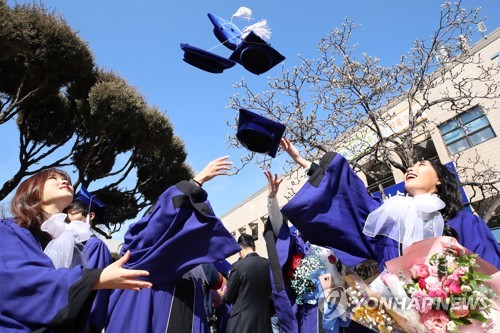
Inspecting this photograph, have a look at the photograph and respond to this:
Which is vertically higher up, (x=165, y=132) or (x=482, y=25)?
(x=165, y=132)

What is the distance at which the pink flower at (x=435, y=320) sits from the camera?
1.54 metres

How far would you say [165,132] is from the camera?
41.0 feet

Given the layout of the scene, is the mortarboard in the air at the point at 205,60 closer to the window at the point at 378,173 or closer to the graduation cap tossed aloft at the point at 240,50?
the graduation cap tossed aloft at the point at 240,50

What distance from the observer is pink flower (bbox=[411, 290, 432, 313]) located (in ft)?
5.14

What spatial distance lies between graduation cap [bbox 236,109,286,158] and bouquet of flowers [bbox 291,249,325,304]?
84cm

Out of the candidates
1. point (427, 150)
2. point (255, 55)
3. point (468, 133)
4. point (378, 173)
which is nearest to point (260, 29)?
point (255, 55)

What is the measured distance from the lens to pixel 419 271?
1665 mm

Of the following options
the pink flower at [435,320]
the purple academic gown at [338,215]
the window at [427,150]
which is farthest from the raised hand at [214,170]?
the window at [427,150]

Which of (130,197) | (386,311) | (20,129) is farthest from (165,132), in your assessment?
(386,311)

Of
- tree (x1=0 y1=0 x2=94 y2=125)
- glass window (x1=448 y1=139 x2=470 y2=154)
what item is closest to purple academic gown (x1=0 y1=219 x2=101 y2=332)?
tree (x1=0 y1=0 x2=94 y2=125)

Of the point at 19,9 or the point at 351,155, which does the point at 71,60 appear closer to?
the point at 19,9

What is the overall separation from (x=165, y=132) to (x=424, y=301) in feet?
38.5

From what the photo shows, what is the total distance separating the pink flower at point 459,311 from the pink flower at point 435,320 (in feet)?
0.12

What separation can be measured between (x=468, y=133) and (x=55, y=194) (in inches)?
563
